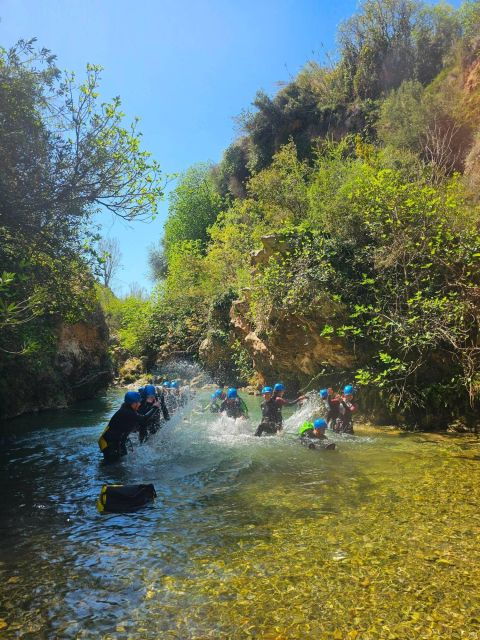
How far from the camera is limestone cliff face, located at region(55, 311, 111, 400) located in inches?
872

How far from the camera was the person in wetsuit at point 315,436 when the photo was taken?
9713 millimetres

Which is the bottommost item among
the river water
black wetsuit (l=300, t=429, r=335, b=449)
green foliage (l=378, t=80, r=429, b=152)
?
the river water

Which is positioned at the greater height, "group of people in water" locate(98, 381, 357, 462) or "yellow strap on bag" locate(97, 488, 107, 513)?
"group of people in water" locate(98, 381, 357, 462)

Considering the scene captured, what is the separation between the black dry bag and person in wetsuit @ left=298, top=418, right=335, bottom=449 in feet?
14.2

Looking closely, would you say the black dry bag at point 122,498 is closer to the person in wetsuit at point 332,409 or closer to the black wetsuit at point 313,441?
the black wetsuit at point 313,441

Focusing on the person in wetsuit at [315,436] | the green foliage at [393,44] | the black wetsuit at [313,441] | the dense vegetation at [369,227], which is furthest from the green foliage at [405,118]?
the black wetsuit at [313,441]

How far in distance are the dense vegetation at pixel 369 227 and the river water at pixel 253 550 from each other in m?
3.25

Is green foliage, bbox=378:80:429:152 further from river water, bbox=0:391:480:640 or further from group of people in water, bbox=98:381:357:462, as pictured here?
river water, bbox=0:391:480:640

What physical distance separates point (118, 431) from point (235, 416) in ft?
15.3

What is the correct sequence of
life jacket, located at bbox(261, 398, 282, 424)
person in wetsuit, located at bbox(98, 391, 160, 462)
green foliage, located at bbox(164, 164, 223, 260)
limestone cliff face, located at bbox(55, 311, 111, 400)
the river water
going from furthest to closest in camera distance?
green foliage, located at bbox(164, 164, 223, 260) < limestone cliff face, located at bbox(55, 311, 111, 400) < life jacket, located at bbox(261, 398, 282, 424) < person in wetsuit, located at bbox(98, 391, 160, 462) < the river water

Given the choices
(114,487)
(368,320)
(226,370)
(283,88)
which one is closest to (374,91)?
(283,88)

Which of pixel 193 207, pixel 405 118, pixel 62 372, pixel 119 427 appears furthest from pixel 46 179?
pixel 193 207

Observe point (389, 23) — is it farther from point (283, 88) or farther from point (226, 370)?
point (226, 370)

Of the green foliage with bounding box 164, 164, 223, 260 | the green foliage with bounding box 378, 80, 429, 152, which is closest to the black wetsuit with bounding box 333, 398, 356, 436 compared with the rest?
the green foliage with bounding box 378, 80, 429, 152
